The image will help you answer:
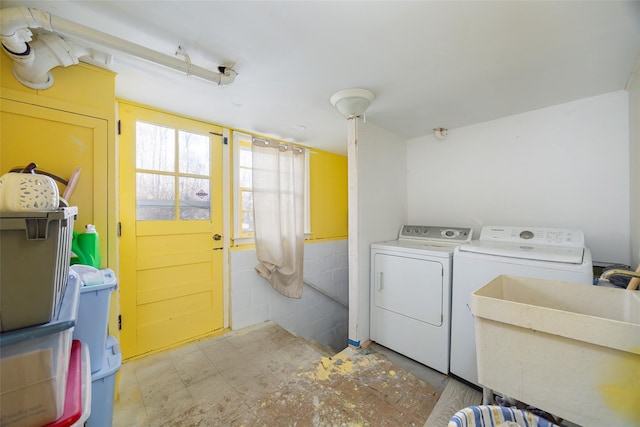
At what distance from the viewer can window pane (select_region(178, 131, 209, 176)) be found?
222 centimetres

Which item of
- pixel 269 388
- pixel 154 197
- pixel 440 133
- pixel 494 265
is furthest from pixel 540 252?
pixel 154 197

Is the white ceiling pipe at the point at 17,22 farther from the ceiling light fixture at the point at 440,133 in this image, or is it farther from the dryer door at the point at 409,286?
the ceiling light fixture at the point at 440,133

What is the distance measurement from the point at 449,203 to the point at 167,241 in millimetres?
2789

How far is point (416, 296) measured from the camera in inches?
77.9

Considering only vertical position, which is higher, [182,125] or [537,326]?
[182,125]

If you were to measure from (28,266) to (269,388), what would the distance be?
1529 millimetres

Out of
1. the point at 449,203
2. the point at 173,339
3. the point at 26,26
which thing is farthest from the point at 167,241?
the point at 449,203

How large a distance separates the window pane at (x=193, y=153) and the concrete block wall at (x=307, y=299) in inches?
36.0

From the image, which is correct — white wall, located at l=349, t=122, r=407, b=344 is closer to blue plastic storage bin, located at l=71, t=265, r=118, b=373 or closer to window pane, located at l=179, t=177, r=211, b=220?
window pane, located at l=179, t=177, r=211, b=220

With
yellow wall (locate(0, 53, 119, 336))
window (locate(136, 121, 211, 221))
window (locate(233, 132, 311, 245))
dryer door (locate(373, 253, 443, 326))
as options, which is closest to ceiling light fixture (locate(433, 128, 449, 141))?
dryer door (locate(373, 253, 443, 326))

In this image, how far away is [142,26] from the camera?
116cm

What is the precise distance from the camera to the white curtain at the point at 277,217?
8.50ft

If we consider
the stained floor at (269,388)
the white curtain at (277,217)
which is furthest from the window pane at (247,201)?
the stained floor at (269,388)

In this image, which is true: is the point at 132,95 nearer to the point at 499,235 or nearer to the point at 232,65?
the point at 232,65
